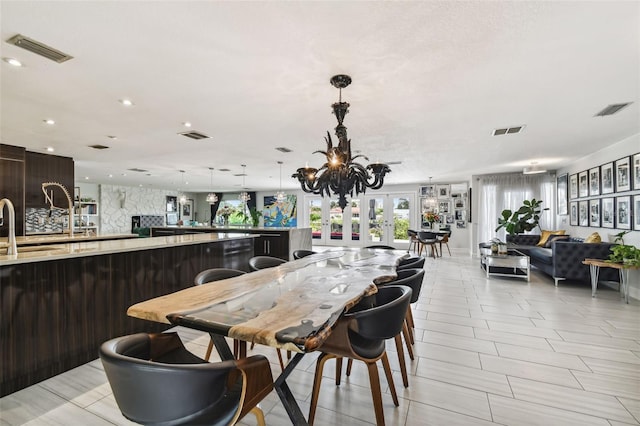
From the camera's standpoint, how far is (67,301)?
2348 millimetres

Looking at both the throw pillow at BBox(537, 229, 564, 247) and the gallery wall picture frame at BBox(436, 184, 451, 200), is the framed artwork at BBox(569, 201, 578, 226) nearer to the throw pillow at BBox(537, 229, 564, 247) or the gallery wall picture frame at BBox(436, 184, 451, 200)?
the throw pillow at BBox(537, 229, 564, 247)

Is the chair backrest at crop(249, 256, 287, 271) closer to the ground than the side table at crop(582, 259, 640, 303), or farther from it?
farther from it

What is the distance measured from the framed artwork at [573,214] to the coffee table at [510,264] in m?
1.70

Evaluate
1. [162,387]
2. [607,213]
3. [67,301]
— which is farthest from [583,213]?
[67,301]

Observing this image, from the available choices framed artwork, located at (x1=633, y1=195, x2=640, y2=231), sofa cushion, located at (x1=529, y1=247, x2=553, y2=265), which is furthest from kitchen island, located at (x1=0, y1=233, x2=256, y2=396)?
framed artwork, located at (x1=633, y1=195, x2=640, y2=231)

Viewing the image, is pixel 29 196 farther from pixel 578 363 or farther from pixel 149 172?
pixel 578 363

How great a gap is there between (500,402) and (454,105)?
9.11ft

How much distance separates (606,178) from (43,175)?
10.5 metres

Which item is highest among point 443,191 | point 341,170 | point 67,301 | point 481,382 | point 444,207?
point 443,191

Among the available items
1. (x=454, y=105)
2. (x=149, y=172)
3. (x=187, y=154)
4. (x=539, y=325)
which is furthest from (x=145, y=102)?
(x=149, y=172)

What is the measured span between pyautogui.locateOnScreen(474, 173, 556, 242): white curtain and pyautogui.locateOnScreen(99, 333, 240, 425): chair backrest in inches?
352

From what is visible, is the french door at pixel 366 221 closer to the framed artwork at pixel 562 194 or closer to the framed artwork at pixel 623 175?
the framed artwork at pixel 562 194

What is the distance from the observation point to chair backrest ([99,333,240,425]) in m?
0.91

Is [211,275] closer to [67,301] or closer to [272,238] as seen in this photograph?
[67,301]
